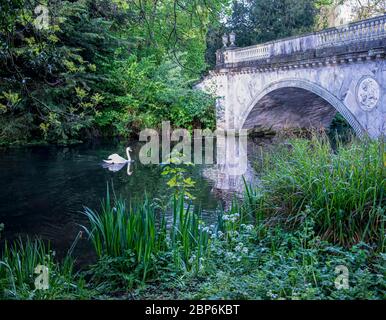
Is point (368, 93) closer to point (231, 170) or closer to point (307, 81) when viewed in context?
point (307, 81)

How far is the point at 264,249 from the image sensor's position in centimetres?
361

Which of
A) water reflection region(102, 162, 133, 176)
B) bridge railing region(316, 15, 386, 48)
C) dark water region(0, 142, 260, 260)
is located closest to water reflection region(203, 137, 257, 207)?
dark water region(0, 142, 260, 260)

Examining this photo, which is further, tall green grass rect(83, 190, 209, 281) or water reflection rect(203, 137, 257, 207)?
water reflection rect(203, 137, 257, 207)

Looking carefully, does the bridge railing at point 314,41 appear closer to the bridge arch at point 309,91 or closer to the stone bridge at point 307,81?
the stone bridge at point 307,81

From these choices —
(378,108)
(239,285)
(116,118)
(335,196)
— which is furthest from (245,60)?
(239,285)

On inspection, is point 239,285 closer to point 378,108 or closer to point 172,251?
point 172,251

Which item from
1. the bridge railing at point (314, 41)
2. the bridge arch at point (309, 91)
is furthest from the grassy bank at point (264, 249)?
the bridge railing at point (314, 41)

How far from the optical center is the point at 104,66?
1733 centimetres

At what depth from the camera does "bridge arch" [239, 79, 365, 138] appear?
11299 millimetres

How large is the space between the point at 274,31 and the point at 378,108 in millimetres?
12574

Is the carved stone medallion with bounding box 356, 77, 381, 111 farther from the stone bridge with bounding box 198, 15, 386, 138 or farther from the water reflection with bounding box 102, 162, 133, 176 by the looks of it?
the water reflection with bounding box 102, 162, 133, 176

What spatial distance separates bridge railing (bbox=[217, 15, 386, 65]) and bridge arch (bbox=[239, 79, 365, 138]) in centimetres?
100

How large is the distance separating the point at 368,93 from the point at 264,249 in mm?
8318

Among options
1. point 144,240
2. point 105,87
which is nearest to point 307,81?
point 105,87
